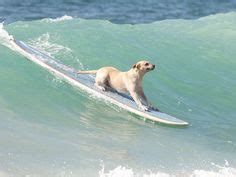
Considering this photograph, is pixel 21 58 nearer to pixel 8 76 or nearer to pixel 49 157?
pixel 8 76

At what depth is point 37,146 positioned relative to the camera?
1041cm

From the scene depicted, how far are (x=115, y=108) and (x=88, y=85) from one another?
3.09 ft

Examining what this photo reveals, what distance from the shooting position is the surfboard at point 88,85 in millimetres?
12766

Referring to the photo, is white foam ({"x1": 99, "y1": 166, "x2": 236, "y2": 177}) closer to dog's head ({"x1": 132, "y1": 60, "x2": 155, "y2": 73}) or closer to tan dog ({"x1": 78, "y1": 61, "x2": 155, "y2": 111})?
tan dog ({"x1": 78, "y1": 61, "x2": 155, "y2": 111})

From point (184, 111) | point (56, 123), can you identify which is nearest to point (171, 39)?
point (184, 111)

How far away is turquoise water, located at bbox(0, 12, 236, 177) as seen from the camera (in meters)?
10.1

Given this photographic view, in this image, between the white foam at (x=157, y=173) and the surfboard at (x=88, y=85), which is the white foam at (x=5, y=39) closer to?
the surfboard at (x=88, y=85)

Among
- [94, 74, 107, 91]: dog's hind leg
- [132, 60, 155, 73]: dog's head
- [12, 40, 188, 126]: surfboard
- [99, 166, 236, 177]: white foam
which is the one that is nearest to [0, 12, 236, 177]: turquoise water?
[99, 166, 236, 177]: white foam

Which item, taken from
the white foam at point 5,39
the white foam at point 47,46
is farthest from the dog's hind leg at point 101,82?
the white foam at point 5,39

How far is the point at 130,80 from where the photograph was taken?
13023 mm

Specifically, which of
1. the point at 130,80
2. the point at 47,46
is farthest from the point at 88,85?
the point at 47,46

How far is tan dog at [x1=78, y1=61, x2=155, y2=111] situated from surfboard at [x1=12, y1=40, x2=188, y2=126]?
148 millimetres

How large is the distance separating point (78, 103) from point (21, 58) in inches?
106

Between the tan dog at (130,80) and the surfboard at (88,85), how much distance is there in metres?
0.15
